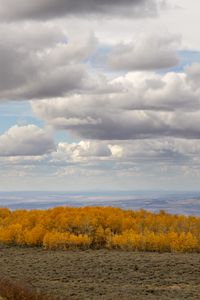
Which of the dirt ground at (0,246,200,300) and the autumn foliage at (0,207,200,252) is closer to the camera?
the dirt ground at (0,246,200,300)

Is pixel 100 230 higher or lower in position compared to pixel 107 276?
higher

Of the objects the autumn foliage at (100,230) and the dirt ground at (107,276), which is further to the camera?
the autumn foliage at (100,230)

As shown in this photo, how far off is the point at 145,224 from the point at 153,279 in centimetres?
8318

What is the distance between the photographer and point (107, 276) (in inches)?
2717

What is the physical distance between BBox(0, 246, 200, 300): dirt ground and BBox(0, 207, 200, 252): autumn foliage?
2363 centimetres

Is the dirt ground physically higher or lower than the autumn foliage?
lower

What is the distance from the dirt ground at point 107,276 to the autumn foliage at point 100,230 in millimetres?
23631

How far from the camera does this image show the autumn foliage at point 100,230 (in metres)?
114

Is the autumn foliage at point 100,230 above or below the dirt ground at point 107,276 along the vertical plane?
above

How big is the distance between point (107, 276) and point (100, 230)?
2230 inches

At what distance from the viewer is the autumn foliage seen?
113875 mm

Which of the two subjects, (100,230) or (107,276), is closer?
(107,276)

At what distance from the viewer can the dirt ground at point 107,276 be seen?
177 ft

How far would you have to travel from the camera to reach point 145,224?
487ft
